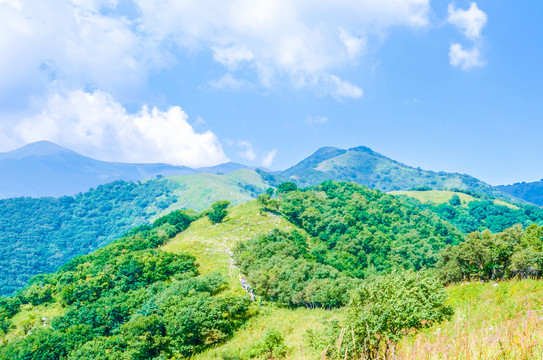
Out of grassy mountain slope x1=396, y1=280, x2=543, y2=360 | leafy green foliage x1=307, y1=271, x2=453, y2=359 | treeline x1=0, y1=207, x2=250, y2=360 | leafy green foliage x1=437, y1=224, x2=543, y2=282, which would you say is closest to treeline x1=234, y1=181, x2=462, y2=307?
treeline x1=0, y1=207, x2=250, y2=360

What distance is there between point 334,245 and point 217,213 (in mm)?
32081

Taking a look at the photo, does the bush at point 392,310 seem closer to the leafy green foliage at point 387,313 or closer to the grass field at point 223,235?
the leafy green foliage at point 387,313

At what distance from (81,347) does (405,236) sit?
76511mm

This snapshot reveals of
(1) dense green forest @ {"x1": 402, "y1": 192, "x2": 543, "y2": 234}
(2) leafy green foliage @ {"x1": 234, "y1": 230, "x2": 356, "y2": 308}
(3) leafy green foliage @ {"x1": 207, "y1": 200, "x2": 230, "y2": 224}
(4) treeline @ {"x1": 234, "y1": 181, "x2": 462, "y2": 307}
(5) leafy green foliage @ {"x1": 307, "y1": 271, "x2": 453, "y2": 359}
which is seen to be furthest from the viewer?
(1) dense green forest @ {"x1": 402, "y1": 192, "x2": 543, "y2": 234}

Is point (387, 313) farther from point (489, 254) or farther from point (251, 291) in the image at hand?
point (251, 291)

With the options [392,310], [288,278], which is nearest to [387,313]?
[392,310]

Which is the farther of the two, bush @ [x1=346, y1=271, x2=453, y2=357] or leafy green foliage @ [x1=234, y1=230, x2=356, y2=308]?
leafy green foliage @ [x1=234, y1=230, x2=356, y2=308]

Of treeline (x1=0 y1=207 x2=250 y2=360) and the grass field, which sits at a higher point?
the grass field

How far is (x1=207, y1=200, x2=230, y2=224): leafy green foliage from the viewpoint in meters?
75.0

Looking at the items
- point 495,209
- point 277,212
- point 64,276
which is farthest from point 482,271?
point 495,209

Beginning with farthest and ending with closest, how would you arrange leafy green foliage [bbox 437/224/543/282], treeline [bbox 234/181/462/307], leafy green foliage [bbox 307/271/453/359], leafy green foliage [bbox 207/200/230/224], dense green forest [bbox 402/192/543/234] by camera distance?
dense green forest [bbox 402/192/543/234], leafy green foliage [bbox 207/200/230/224], treeline [bbox 234/181/462/307], leafy green foliage [bbox 437/224/543/282], leafy green foliage [bbox 307/271/453/359]

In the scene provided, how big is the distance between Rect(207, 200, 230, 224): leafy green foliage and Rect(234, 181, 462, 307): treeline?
39.2 ft

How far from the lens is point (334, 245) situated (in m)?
71.2

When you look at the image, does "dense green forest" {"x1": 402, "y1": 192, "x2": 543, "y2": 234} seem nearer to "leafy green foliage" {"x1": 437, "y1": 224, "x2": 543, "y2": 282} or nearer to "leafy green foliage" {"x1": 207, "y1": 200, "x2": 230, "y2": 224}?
"leafy green foliage" {"x1": 437, "y1": 224, "x2": 543, "y2": 282}
